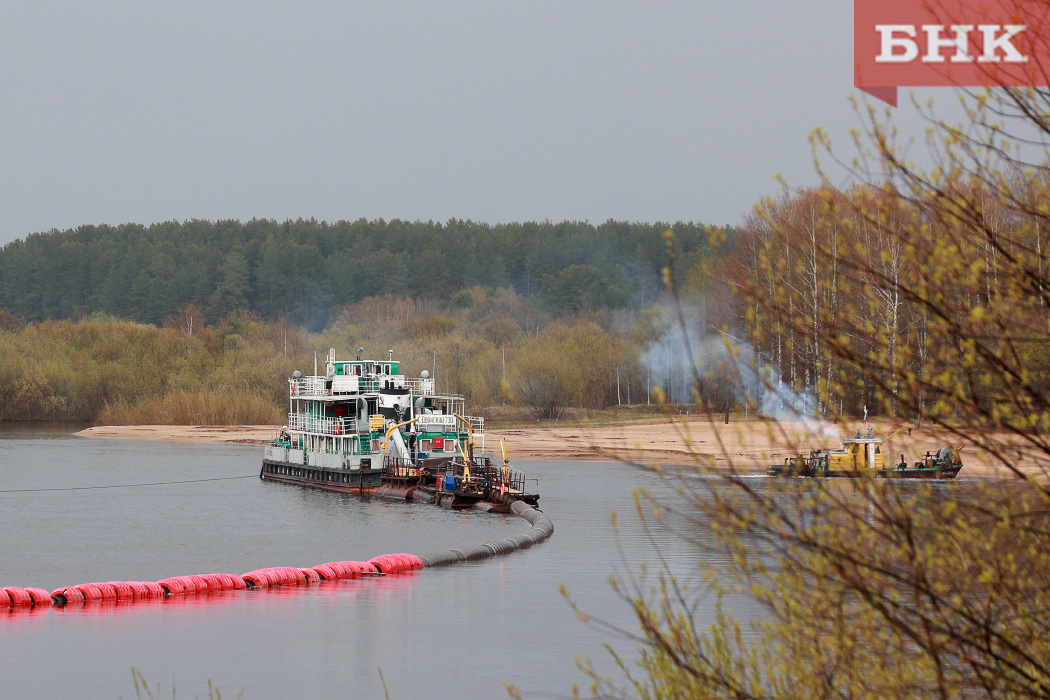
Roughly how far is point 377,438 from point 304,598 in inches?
1254

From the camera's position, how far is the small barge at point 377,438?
60.5 metres

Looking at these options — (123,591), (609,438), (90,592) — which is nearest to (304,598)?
(123,591)

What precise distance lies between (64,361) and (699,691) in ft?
444

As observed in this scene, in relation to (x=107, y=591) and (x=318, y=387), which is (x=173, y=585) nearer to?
(x=107, y=591)

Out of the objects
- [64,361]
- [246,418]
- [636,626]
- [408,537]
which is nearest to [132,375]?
[64,361]

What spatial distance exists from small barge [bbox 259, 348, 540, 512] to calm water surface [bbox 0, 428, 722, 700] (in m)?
1.95

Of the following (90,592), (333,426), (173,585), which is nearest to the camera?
(90,592)

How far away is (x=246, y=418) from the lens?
115m

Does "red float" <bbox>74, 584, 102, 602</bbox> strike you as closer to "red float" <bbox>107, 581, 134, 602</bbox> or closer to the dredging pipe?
the dredging pipe

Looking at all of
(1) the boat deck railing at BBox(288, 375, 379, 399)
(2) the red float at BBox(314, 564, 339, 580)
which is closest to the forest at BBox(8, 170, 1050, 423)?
(1) the boat deck railing at BBox(288, 375, 379, 399)

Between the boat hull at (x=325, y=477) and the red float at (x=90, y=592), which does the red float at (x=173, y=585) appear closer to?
the red float at (x=90, y=592)

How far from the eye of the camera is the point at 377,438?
2574 inches

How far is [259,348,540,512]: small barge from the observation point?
6047cm

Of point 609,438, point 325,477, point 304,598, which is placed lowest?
point 304,598
